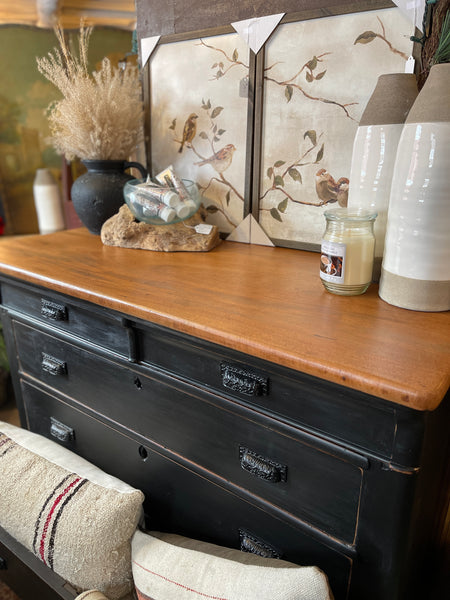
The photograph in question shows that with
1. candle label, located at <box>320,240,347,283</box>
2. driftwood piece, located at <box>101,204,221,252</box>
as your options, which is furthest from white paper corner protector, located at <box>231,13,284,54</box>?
candle label, located at <box>320,240,347,283</box>

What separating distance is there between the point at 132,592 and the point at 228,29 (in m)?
1.42

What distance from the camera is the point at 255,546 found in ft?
3.01

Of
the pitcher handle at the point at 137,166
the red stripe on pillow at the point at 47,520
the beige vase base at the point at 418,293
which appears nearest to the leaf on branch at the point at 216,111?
the pitcher handle at the point at 137,166

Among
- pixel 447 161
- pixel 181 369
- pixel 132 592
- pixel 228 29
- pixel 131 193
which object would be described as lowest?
pixel 132 592

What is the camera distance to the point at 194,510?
3.35ft

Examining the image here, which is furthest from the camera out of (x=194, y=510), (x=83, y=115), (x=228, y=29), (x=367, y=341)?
(x=83, y=115)

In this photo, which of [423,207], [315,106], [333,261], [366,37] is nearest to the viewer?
[423,207]

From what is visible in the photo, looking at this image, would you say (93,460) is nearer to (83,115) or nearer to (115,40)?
(83,115)

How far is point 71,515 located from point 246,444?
0.40 meters

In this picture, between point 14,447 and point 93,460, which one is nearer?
point 14,447

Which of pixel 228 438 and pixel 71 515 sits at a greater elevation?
pixel 228 438

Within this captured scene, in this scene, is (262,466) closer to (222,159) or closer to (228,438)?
(228,438)

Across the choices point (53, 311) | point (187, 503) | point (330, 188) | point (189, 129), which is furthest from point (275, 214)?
point (187, 503)

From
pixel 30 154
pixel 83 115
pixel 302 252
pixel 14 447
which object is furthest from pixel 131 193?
pixel 30 154
